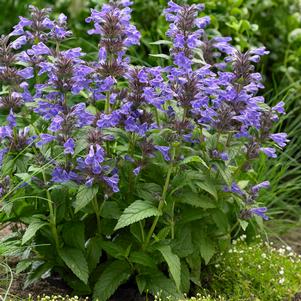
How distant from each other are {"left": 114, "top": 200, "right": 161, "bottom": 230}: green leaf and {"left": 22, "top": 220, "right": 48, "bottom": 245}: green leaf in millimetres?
372

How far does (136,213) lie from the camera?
9.71 ft

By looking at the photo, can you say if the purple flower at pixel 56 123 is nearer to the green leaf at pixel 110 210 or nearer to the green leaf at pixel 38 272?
the green leaf at pixel 110 210

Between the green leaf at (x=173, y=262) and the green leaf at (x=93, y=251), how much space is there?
0.32m

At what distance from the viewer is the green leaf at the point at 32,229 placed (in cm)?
289

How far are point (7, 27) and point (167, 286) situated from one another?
4378mm

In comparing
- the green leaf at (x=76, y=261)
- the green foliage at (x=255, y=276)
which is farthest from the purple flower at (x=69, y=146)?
the green foliage at (x=255, y=276)

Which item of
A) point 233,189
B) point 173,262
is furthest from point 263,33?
point 173,262

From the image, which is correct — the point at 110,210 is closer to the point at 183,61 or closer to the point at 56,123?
the point at 56,123

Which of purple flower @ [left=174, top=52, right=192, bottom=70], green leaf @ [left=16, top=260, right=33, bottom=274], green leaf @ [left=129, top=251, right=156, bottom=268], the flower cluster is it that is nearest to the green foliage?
green leaf @ [left=129, top=251, right=156, bottom=268]

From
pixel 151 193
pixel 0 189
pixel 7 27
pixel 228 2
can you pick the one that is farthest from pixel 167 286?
pixel 7 27

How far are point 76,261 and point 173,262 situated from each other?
18.3 inches

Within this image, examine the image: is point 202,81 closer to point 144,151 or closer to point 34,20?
point 144,151

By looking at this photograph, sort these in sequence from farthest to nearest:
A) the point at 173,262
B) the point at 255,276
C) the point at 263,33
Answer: the point at 263,33 → the point at 255,276 → the point at 173,262

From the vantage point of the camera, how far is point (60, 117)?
9.57 feet
